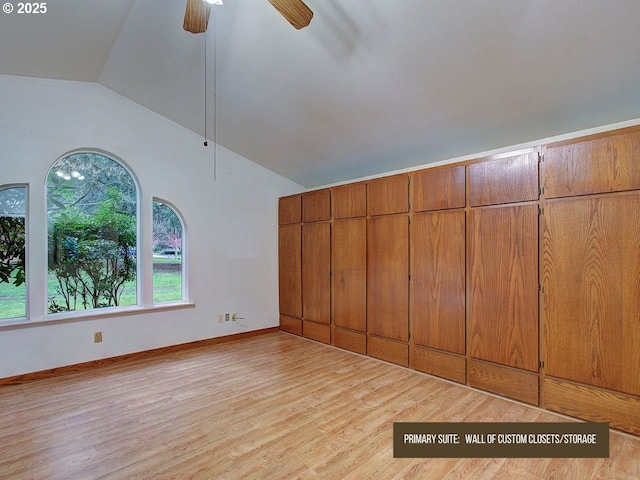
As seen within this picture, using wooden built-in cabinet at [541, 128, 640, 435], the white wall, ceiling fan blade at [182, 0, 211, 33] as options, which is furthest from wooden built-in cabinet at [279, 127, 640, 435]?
ceiling fan blade at [182, 0, 211, 33]

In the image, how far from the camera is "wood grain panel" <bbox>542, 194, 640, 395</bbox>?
2.23 m

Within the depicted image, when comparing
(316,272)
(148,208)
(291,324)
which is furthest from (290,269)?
(148,208)

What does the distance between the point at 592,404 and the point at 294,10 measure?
10.8 ft

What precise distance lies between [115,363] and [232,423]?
2.03m

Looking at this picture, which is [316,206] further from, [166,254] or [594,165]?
[594,165]

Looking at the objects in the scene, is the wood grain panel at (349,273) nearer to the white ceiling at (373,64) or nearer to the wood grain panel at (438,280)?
the wood grain panel at (438,280)

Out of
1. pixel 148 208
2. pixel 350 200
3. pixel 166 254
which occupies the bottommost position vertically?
pixel 166 254

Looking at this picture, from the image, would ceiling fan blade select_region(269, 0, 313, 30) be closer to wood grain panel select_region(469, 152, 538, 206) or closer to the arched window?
wood grain panel select_region(469, 152, 538, 206)

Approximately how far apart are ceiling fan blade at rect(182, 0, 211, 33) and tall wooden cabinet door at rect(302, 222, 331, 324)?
2737 mm

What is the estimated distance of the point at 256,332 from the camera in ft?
15.8

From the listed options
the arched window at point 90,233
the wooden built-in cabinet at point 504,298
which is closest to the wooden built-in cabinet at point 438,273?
the wooden built-in cabinet at point 504,298

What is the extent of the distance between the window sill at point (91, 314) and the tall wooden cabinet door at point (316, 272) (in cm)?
153

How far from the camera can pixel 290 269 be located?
4930 mm

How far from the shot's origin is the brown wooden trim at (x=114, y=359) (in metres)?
3.11
